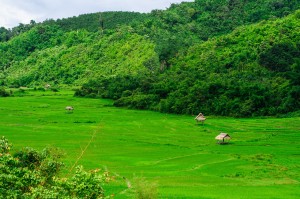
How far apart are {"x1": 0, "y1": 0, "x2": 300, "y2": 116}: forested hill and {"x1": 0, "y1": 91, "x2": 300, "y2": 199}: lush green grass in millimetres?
6877

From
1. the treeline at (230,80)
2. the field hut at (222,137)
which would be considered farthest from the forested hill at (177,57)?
the field hut at (222,137)

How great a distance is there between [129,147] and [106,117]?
21826 mm

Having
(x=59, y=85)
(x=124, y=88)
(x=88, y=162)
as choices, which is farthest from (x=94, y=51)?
(x=88, y=162)

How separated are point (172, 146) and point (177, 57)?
55.9 m

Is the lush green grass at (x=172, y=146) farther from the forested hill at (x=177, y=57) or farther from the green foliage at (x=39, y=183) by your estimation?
the green foliage at (x=39, y=183)

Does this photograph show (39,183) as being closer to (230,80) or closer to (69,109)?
(69,109)

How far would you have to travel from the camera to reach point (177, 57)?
107625 millimetres

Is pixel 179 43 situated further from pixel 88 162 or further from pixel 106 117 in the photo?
pixel 88 162

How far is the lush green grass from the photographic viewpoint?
37.2 meters

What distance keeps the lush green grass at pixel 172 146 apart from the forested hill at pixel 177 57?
271 inches

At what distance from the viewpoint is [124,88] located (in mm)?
96938

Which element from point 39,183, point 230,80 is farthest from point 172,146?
point 39,183

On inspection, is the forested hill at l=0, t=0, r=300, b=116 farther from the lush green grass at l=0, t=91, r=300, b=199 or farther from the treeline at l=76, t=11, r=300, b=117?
the lush green grass at l=0, t=91, r=300, b=199

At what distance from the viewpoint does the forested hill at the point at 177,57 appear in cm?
8094
